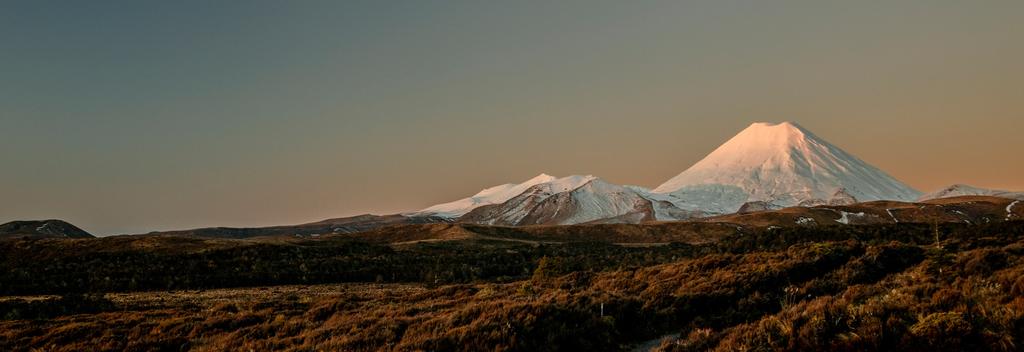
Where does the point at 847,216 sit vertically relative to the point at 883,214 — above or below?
above

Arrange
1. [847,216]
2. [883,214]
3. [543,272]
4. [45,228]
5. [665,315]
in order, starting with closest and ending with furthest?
[665,315] → [543,272] → [883,214] → [847,216] → [45,228]

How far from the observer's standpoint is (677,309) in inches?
711

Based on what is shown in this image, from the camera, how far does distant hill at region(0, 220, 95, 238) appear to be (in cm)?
17112

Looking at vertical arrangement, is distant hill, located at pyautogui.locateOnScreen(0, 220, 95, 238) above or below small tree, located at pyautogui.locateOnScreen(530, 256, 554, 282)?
above

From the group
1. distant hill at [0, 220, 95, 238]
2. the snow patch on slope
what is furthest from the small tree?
distant hill at [0, 220, 95, 238]

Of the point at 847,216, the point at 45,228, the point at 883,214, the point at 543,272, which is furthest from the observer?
the point at 45,228

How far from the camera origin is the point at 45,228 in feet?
579

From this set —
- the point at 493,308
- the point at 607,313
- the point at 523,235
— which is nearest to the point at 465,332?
the point at 493,308

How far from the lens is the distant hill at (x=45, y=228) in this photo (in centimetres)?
17112

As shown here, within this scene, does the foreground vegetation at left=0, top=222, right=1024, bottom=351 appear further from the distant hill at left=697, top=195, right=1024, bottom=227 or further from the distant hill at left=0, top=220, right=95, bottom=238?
the distant hill at left=0, top=220, right=95, bottom=238

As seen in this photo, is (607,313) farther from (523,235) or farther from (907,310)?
(523,235)

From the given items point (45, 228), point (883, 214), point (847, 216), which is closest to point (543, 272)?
point (847, 216)

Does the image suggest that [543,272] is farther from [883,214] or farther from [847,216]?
[883,214]

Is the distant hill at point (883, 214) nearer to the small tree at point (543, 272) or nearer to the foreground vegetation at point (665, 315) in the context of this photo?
the small tree at point (543, 272)
